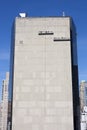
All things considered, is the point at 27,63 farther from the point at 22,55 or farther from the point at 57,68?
the point at 57,68

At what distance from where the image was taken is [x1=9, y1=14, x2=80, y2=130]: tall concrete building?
7156cm

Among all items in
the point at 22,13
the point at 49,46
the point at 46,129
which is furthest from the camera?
the point at 22,13

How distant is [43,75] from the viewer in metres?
73.8

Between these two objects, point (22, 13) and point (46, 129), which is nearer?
point (46, 129)

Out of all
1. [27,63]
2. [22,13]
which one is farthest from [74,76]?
[22,13]

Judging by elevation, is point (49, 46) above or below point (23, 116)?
above

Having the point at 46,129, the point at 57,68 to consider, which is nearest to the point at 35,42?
the point at 57,68

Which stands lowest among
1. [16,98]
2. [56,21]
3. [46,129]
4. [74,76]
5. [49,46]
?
[46,129]

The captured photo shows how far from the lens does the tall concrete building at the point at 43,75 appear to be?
235ft

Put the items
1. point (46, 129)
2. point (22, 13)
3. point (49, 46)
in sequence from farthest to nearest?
point (22, 13) < point (49, 46) < point (46, 129)

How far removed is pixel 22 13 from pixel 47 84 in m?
19.8

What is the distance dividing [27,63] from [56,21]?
11966 mm

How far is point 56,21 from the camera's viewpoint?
76.9m

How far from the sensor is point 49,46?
75.8 metres
